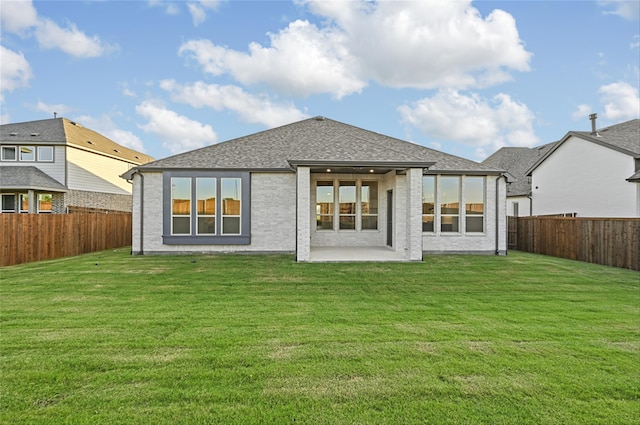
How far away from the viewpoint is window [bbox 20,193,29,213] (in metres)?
20.4

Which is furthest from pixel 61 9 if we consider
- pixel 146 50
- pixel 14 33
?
pixel 14 33

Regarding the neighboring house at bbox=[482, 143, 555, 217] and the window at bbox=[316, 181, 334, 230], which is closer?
the window at bbox=[316, 181, 334, 230]

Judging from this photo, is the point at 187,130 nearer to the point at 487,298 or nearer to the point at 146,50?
the point at 146,50

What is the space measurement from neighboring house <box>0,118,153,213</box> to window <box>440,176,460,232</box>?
19.7 m

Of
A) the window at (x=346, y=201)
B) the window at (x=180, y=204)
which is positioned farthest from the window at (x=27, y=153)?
the window at (x=346, y=201)

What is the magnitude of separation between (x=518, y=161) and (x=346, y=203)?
19194 mm

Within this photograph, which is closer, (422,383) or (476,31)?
(422,383)

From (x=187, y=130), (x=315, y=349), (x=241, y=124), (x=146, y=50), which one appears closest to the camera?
(x=315, y=349)

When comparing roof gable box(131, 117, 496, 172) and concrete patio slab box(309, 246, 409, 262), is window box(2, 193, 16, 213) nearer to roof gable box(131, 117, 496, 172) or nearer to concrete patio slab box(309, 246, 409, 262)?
roof gable box(131, 117, 496, 172)

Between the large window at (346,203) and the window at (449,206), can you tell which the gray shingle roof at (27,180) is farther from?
the window at (449,206)

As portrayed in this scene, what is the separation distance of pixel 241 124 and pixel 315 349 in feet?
86.6

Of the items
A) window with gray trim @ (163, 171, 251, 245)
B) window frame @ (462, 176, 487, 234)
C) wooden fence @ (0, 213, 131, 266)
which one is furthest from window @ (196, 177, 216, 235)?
window frame @ (462, 176, 487, 234)

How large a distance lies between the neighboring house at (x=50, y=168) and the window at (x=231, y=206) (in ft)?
42.2

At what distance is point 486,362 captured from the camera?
3.91 metres
